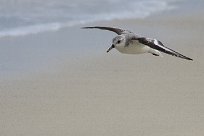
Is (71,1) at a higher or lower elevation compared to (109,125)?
higher

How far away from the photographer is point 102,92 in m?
8.86

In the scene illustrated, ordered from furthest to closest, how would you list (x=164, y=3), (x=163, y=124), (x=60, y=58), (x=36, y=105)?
1. (x=164, y=3)
2. (x=60, y=58)
3. (x=36, y=105)
4. (x=163, y=124)

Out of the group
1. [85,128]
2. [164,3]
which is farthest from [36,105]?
[164,3]

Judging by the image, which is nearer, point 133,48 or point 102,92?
point 133,48

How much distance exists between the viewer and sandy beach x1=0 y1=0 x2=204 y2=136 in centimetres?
786

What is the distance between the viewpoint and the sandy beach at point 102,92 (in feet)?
25.8

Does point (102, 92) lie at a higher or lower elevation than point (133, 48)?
lower

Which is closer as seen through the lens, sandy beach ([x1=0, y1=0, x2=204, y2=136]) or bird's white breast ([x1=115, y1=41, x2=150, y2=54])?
bird's white breast ([x1=115, y1=41, x2=150, y2=54])

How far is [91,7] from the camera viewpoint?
13156 mm

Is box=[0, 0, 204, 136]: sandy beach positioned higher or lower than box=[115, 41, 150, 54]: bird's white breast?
lower

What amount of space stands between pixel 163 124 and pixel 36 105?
1.63 m

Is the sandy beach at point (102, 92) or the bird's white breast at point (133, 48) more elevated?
the bird's white breast at point (133, 48)

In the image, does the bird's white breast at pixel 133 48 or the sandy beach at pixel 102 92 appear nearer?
the bird's white breast at pixel 133 48

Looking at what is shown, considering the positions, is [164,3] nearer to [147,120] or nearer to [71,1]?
[71,1]
